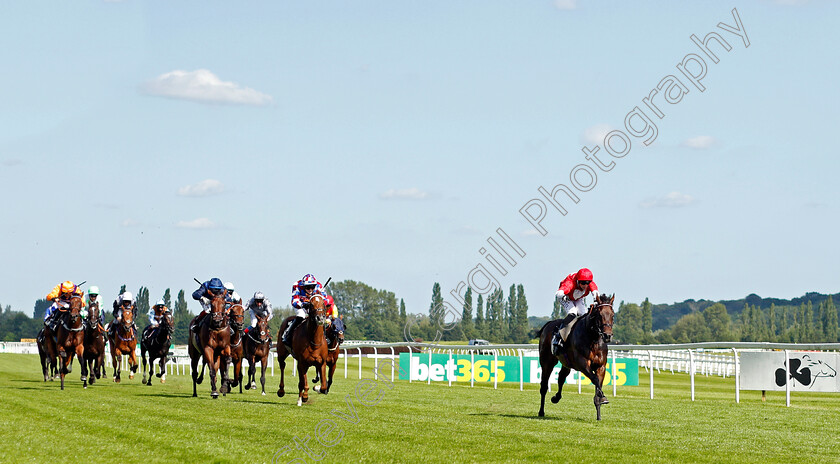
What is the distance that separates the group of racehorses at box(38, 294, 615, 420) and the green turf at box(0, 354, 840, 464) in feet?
1.97

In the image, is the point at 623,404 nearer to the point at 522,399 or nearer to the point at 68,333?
the point at 522,399

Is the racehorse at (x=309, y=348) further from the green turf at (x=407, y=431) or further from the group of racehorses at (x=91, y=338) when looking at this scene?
the group of racehorses at (x=91, y=338)

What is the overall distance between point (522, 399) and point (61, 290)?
973cm

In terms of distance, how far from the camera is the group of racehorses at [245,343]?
13.5 metres

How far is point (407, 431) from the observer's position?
1115 cm

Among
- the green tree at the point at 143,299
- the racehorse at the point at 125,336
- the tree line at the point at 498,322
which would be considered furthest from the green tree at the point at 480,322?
the racehorse at the point at 125,336

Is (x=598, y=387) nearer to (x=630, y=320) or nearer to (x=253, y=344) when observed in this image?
(x=253, y=344)

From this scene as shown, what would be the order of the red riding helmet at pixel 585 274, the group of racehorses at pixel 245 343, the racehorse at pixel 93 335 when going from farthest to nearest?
1. the racehorse at pixel 93 335
2. the red riding helmet at pixel 585 274
3. the group of racehorses at pixel 245 343

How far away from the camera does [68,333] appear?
2039 cm

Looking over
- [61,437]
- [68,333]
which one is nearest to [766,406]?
[61,437]

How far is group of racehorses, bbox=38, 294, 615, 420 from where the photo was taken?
1353cm

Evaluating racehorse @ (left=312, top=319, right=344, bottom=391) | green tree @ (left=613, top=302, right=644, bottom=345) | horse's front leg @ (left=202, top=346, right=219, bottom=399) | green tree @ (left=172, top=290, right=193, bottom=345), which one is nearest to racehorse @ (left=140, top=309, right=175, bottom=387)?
horse's front leg @ (left=202, top=346, right=219, bottom=399)

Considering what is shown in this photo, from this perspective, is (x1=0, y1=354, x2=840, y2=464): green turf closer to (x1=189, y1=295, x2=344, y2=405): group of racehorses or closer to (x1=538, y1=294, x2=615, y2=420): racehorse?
(x1=189, y1=295, x2=344, y2=405): group of racehorses

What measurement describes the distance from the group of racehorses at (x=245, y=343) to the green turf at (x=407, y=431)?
0.60 metres
